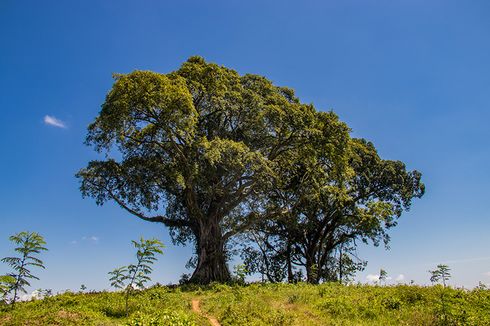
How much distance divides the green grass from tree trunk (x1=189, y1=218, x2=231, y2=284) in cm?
799

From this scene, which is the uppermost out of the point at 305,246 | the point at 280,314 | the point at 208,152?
the point at 208,152

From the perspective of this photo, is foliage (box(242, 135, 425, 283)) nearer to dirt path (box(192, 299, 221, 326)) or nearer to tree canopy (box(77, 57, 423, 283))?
tree canopy (box(77, 57, 423, 283))

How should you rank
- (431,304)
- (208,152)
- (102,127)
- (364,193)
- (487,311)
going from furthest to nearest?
1. (364,193)
2. (102,127)
3. (208,152)
4. (431,304)
5. (487,311)

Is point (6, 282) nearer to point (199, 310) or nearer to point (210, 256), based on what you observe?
point (199, 310)

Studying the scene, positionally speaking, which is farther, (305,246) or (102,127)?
(305,246)

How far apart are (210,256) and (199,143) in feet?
28.4

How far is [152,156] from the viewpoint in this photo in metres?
28.5

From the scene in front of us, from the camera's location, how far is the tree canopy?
2405 centimetres

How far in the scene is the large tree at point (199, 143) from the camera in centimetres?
2394

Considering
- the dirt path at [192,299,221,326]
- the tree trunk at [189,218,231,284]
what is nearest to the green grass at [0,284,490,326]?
the dirt path at [192,299,221,326]

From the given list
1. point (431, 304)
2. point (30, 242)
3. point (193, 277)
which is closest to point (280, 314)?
point (431, 304)

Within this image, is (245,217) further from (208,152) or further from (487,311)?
(487,311)

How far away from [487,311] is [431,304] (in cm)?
185

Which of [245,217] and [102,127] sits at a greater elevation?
[102,127]
